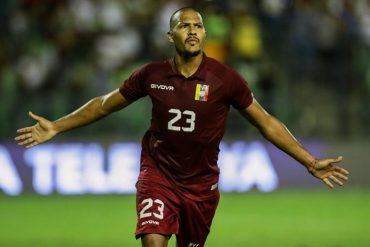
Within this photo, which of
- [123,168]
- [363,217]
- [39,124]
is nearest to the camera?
[39,124]

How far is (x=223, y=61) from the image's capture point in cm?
1709

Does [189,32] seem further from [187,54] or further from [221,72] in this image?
[221,72]

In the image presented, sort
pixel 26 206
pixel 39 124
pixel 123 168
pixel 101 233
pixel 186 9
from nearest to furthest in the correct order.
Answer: pixel 186 9 < pixel 39 124 < pixel 101 233 < pixel 26 206 < pixel 123 168

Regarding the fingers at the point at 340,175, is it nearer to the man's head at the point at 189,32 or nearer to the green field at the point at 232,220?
the man's head at the point at 189,32

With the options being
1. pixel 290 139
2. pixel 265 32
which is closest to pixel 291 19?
pixel 265 32

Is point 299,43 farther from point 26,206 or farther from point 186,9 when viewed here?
point 186,9

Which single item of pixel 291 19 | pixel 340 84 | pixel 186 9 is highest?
pixel 186 9

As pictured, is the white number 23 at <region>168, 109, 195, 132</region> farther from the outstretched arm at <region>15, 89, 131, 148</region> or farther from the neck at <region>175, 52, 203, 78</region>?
the outstretched arm at <region>15, 89, 131, 148</region>

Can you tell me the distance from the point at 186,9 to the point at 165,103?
799mm

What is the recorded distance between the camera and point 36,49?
17.6 meters

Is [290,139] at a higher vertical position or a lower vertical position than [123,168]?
higher

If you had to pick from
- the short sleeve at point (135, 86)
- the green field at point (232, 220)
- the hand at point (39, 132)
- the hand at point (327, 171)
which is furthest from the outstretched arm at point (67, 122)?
the green field at point (232, 220)

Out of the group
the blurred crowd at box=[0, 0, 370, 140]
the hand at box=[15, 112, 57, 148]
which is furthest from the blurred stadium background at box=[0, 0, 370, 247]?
the hand at box=[15, 112, 57, 148]

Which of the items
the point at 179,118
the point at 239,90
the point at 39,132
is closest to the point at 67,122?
the point at 39,132
